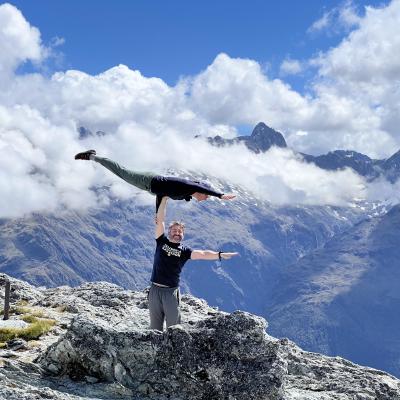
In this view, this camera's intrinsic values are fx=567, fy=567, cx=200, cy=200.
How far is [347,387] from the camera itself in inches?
725

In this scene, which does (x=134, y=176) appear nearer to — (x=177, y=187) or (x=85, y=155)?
(x=177, y=187)

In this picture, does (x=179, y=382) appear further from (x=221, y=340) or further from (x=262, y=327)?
(x=262, y=327)

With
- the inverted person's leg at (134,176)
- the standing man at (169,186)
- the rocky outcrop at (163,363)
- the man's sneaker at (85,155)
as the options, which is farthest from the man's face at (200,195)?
the man's sneaker at (85,155)

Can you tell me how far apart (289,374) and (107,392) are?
7780 mm

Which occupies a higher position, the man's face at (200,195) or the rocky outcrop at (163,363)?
the man's face at (200,195)

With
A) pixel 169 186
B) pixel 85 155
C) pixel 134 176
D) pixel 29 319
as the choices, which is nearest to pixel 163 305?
pixel 169 186

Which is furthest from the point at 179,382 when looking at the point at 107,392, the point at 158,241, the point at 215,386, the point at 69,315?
the point at 69,315

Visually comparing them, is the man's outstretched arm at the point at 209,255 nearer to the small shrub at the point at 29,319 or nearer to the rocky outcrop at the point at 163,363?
the rocky outcrop at the point at 163,363

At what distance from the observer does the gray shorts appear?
60.5 ft

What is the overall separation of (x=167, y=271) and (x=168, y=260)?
1.23 ft

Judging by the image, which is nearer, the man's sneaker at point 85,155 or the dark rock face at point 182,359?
the dark rock face at point 182,359

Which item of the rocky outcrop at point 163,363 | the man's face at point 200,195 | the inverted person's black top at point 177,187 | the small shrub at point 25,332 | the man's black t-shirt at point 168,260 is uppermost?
the inverted person's black top at point 177,187

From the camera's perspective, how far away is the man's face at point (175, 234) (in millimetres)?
18406

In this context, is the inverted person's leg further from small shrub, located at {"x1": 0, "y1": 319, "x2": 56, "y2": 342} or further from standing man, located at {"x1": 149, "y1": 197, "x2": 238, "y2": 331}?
small shrub, located at {"x1": 0, "y1": 319, "x2": 56, "y2": 342}
